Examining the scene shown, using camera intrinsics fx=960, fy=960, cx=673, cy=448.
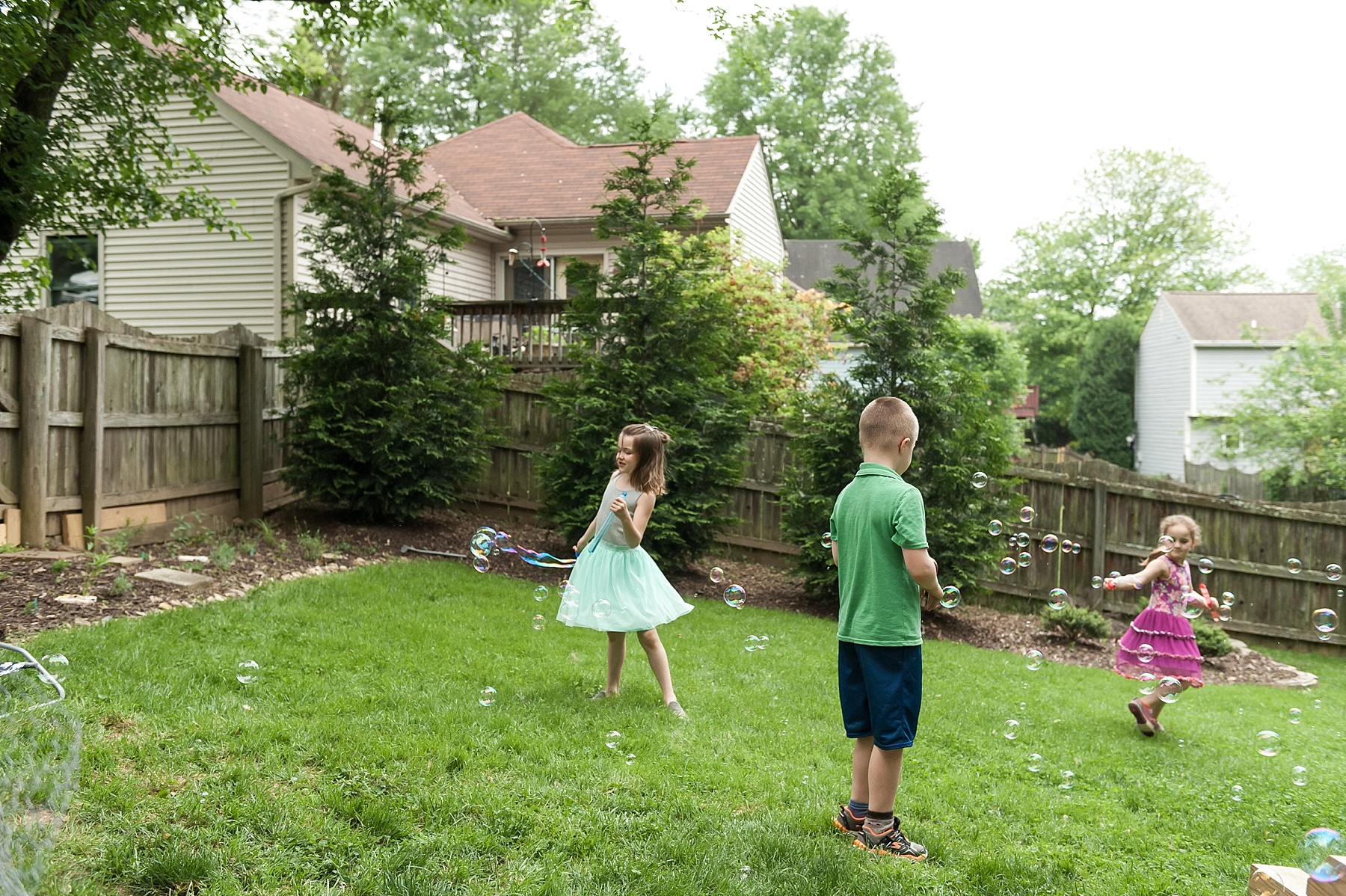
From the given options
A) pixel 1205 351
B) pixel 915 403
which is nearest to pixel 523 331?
pixel 915 403

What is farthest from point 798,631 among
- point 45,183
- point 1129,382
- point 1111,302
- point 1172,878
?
point 1111,302

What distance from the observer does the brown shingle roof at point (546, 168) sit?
19828 millimetres

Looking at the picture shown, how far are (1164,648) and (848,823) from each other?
375cm

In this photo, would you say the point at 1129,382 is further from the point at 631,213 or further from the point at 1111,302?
the point at 631,213

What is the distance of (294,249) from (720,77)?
30039mm

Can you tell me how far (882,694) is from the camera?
368 cm

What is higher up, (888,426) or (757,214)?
(757,214)

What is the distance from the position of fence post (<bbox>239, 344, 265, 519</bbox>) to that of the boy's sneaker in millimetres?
8216

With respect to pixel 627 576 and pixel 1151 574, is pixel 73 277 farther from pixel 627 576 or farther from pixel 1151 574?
pixel 1151 574

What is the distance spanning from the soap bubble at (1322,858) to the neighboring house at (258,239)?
1298 cm

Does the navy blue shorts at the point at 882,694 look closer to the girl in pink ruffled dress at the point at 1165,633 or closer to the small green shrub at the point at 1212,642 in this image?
the girl in pink ruffled dress at the point at 1165,633

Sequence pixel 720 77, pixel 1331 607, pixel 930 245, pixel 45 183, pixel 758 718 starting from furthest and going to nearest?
pixel 720 77, pixel 1331 607, pixel 930 245, pixel 45 183, pixel 758 718

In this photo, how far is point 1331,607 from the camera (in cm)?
1219

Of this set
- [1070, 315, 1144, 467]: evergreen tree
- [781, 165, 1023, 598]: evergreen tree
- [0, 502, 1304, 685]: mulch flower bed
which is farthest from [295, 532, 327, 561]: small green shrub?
[1070, 315, 1144, 467]: evergreen tree
